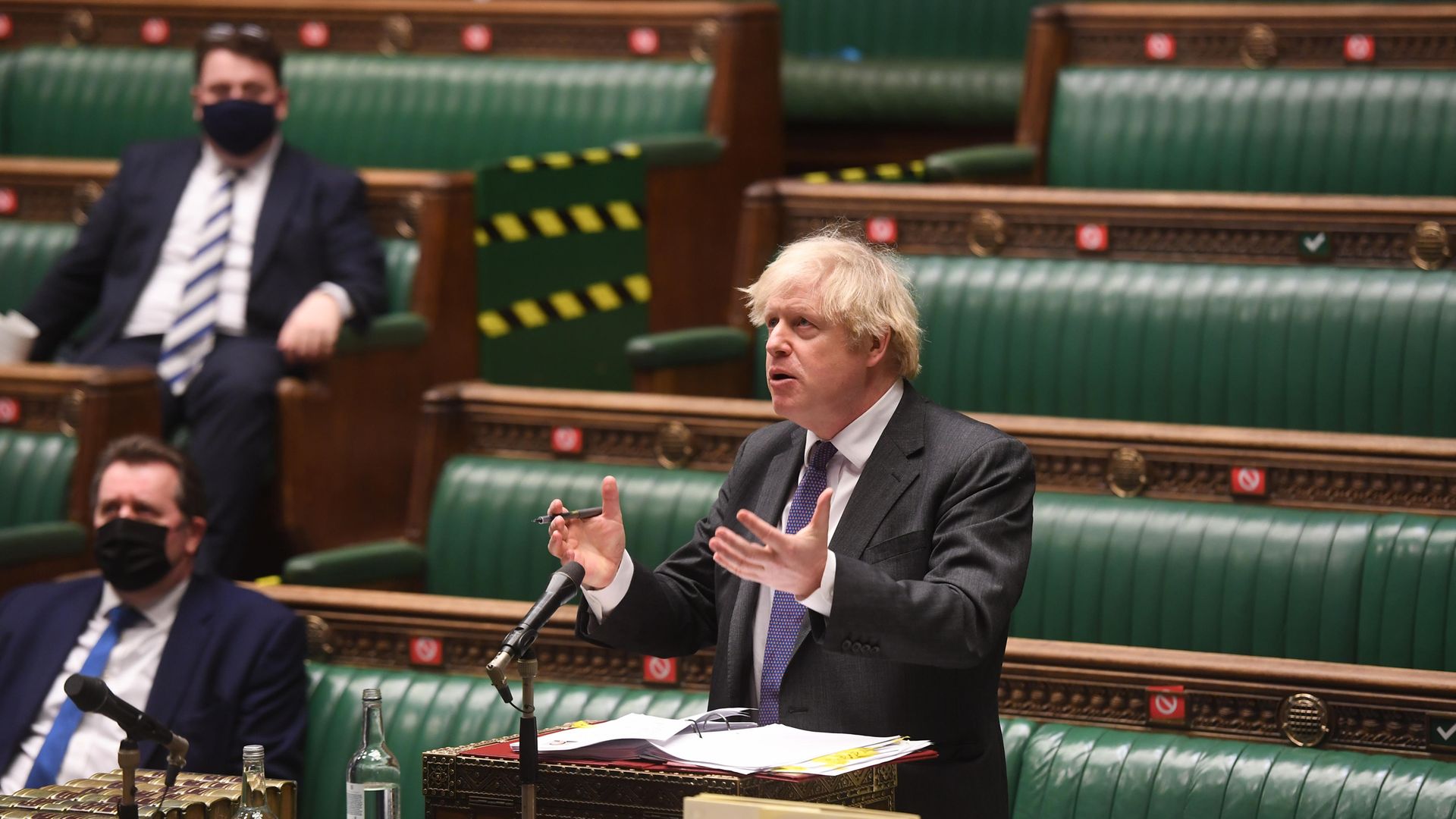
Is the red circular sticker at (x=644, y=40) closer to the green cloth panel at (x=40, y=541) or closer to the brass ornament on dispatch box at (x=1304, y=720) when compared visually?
the green cloth panel at (x=40, y=541)

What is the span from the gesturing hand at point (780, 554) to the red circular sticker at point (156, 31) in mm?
3225

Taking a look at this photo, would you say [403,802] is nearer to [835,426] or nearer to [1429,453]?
[835,426]

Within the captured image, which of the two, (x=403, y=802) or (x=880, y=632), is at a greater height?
(x=880, y=632)

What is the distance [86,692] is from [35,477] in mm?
1792

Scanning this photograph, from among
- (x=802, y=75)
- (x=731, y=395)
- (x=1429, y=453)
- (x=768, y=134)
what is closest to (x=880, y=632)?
(x=1429, y=453)

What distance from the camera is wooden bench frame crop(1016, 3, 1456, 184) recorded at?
3529mm

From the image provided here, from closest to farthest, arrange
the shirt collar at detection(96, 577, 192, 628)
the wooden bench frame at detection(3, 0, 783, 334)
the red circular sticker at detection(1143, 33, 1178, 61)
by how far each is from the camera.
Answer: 1. the shirt collar at detection(96, 577, 192, 628)
2. the red circular sticker at detection(1143, 33, 1178, 61)
3. the wooden bench frame at detection(3, 0, 783, 334)

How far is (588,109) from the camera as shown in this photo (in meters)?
3.96

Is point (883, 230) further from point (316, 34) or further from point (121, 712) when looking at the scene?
point (121, 712)

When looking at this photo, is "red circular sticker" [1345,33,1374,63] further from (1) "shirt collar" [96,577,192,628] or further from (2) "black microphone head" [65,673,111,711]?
(2) "black microphone head" [65,673,111,711]

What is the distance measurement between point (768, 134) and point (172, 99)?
4.21 feet

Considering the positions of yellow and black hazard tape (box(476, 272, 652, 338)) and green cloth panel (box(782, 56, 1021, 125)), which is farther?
green cloth panel (box(782, 56, 1021, 125))

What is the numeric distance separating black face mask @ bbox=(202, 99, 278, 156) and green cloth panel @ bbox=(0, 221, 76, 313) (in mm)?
531

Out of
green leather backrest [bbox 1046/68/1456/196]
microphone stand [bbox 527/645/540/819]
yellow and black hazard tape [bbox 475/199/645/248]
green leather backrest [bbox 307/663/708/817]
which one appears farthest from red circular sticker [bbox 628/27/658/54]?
microphone stand [bbox 527/645/540/819]
